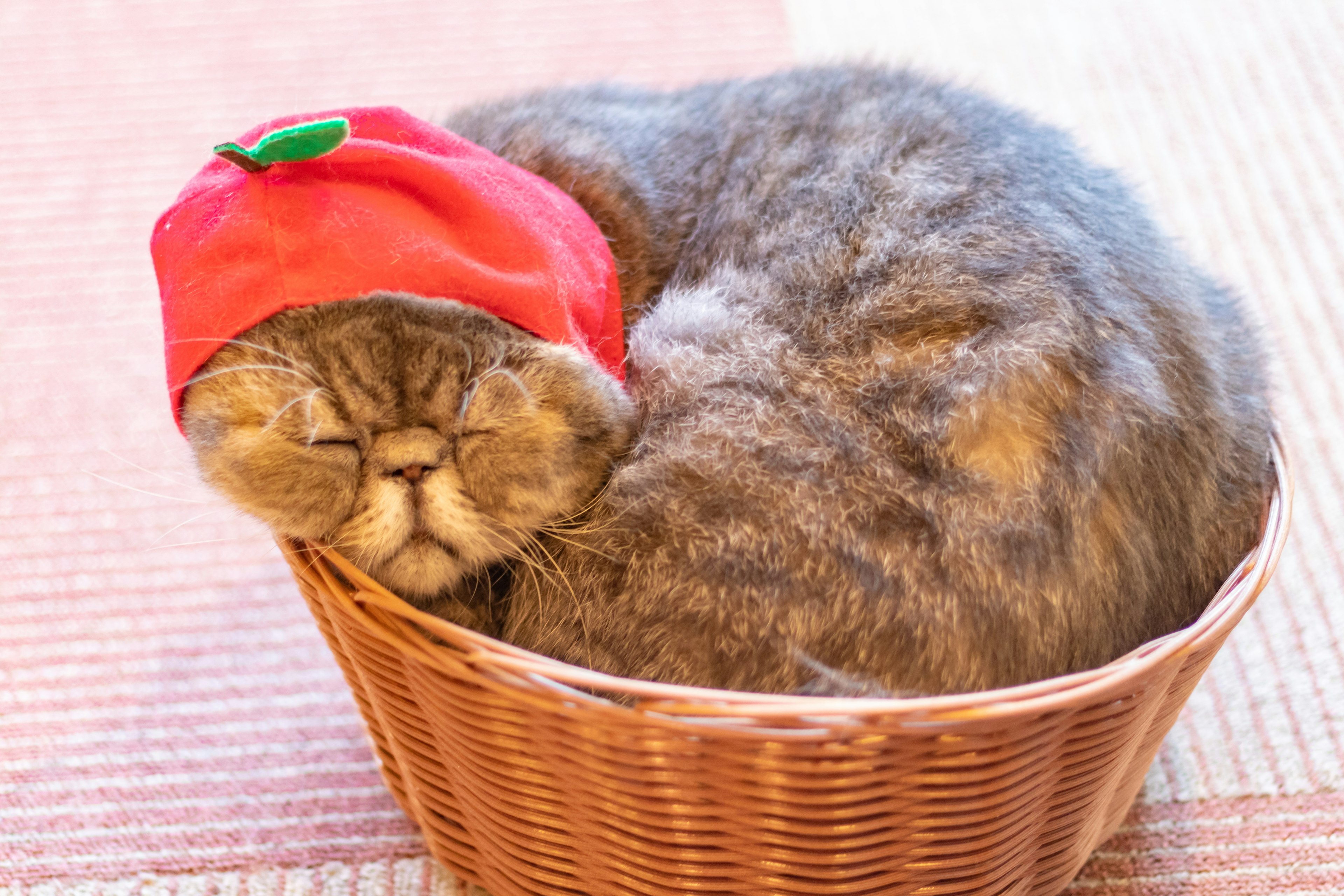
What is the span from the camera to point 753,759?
781mm

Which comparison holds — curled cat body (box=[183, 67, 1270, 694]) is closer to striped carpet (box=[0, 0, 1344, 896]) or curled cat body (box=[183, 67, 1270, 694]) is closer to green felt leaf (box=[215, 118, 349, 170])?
green felt leaf (box=[215, 118, 349, 170])

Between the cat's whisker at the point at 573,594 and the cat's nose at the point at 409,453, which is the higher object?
the cat's nose at the point at 409,453

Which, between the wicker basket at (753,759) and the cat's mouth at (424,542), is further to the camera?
the cat's mouth at (424,542)

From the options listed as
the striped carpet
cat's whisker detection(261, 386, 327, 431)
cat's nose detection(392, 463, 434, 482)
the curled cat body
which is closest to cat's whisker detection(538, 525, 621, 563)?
the curled cat body

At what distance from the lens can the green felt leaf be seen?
836 mm

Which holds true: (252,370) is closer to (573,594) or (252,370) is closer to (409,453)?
(409,453)

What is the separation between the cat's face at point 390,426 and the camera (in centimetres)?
86

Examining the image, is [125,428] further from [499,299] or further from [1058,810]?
[1058,810]

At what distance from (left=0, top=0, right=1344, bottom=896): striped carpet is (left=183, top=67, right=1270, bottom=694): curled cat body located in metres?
0.23

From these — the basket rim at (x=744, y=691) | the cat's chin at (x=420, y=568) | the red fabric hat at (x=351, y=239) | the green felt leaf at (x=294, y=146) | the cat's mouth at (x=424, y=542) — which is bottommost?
the cat's chin at (x=420, y=568)

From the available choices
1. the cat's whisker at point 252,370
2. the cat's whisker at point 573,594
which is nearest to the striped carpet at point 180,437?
the cat's whisker at point 252,370

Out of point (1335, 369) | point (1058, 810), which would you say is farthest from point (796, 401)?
point (1335, 369)

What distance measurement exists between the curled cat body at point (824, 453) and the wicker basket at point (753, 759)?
0.06 metres

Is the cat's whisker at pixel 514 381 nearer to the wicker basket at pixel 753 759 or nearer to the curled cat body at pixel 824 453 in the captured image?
the curled cat body at pixel 824 453
